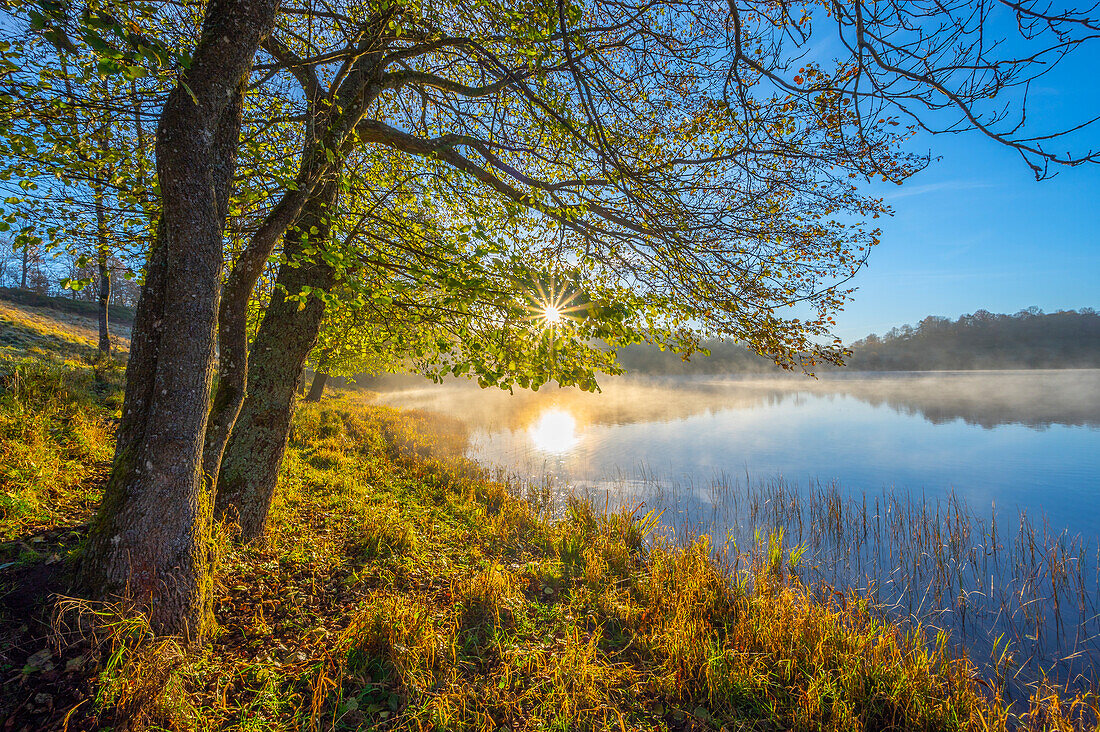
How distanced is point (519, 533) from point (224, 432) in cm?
474

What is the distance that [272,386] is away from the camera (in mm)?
4848

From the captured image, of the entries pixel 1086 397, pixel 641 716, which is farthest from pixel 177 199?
pixel 1086 397

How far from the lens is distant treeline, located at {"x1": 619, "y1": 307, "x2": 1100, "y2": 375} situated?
83062mm

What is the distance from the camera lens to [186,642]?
294cm

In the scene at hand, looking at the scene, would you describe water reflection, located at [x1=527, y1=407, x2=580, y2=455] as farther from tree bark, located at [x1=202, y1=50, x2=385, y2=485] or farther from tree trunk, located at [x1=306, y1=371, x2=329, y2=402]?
tree bark, located at [x1=202, y1=50, x2=385, y2=485]

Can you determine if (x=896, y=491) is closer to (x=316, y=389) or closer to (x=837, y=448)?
(x=837, y=448)

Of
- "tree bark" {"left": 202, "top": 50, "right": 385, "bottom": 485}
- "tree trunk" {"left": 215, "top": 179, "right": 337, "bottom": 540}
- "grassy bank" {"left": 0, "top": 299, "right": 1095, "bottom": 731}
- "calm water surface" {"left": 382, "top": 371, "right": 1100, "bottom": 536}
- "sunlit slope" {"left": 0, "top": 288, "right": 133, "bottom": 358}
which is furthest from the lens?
"sunlit slope" {"left": 0, "top": 288, "right": 133, "bottom": 358}

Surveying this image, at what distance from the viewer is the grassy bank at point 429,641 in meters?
2.62

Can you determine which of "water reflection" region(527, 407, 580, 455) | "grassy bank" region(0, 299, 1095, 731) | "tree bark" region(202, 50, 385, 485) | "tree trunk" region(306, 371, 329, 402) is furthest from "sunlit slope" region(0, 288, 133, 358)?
"water reflection" region(527, 407, 580, 455)

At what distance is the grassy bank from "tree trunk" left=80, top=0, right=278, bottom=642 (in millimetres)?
247

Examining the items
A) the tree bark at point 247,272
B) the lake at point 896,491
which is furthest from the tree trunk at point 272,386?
the lake at point 896,491

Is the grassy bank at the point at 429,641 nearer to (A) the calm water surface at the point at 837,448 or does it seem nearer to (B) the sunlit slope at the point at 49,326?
(A) the calm water surface at the point at 837,448

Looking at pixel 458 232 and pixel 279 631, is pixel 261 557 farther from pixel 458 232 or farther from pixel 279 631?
pixel 458 232

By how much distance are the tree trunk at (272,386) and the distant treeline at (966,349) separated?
77.1 metres
